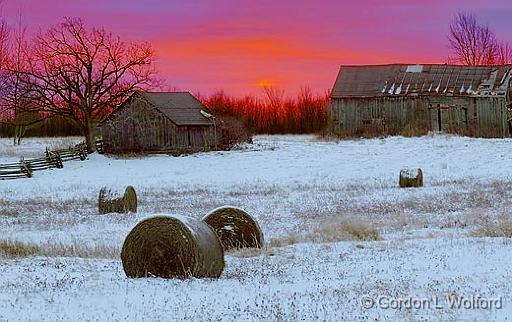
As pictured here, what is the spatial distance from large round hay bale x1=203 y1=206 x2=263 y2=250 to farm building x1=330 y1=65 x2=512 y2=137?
130ft

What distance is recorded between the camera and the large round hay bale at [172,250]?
9750 mm

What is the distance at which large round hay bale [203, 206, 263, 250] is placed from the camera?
43.5 feet

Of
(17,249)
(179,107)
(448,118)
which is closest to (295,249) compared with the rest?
(17,249)

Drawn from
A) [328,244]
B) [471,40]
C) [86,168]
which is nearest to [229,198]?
[328,244]

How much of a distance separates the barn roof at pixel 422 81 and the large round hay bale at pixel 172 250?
4604cm

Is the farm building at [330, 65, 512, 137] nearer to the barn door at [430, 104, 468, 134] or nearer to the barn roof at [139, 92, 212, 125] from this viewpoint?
the barn door at [430, 104, 468, 134]

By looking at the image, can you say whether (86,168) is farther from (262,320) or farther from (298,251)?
(262,320)

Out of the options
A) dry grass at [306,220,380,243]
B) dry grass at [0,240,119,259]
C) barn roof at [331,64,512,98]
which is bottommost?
dry grass at [306,220,380,243]

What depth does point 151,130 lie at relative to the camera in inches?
1892

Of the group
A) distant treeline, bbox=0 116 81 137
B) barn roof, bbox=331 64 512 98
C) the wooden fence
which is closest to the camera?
the wooden fence

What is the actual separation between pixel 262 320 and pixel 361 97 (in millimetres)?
48658

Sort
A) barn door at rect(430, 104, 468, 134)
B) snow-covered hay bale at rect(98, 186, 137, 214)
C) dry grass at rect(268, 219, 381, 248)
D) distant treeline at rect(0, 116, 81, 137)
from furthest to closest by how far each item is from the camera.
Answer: distant treeline at rect(0, 116, 81, 137) → barn door at rect(430, 104, 468, 134) → snow-covered hay bale at rect(98, 186, 137, 214) → dry grass at rect(268, 219, 381, 248)

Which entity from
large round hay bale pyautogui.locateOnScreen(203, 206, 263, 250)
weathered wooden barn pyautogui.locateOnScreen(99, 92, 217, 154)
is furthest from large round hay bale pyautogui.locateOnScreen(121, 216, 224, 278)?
weathered wooden barn pyautogui.locateOnScreen(99, 92, 217, 154)

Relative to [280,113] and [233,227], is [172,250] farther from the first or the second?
[280,113]
